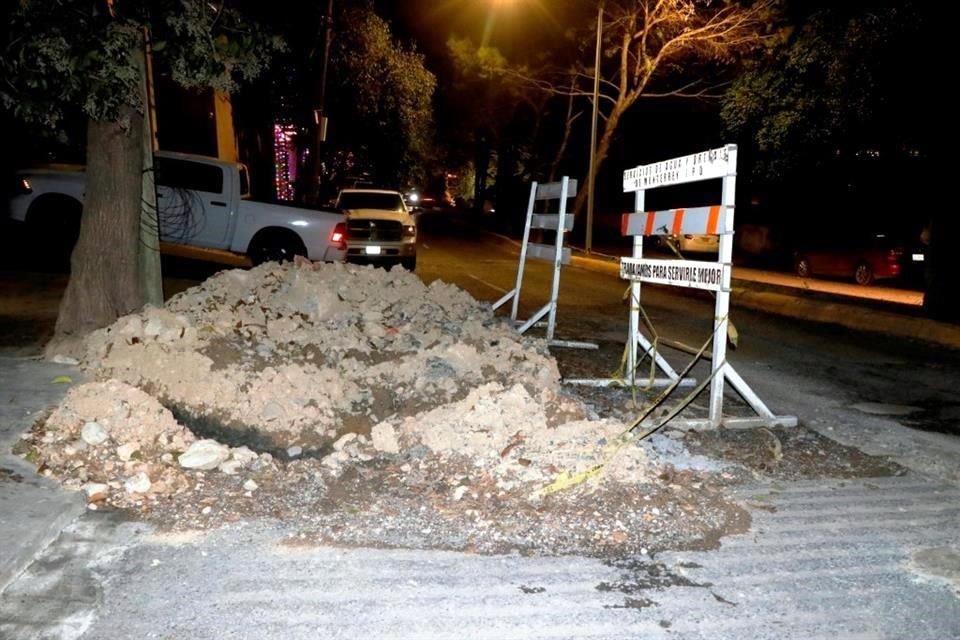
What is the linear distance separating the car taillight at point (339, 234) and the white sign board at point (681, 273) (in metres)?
7.66

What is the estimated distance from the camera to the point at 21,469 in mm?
5145

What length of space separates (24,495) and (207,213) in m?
10.0

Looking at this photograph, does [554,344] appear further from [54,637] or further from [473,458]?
[54,637]

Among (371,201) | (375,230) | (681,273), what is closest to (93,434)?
(681,273)

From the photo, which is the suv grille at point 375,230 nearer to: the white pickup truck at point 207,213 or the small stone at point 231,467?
the white pickup truck at point 207,213

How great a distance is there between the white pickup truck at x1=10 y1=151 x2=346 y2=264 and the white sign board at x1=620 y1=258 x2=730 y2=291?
7839mm

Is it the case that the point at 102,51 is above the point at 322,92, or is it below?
below

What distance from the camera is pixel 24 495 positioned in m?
4.75

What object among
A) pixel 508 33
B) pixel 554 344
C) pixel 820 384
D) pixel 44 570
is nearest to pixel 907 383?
pixel 820 384

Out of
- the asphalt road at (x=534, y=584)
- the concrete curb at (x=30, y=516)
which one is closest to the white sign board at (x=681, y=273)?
the asphalt road at (x=534, y=584)

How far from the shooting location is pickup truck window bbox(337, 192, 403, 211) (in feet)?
65.2

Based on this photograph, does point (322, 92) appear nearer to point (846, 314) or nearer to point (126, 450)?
point (846, 314)

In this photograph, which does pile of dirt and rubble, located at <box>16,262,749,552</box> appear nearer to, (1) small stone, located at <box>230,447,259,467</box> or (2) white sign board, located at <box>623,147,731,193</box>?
(1) small stone, located at <box>230,447,259,467</box>

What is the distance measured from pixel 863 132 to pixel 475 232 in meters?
26.5
